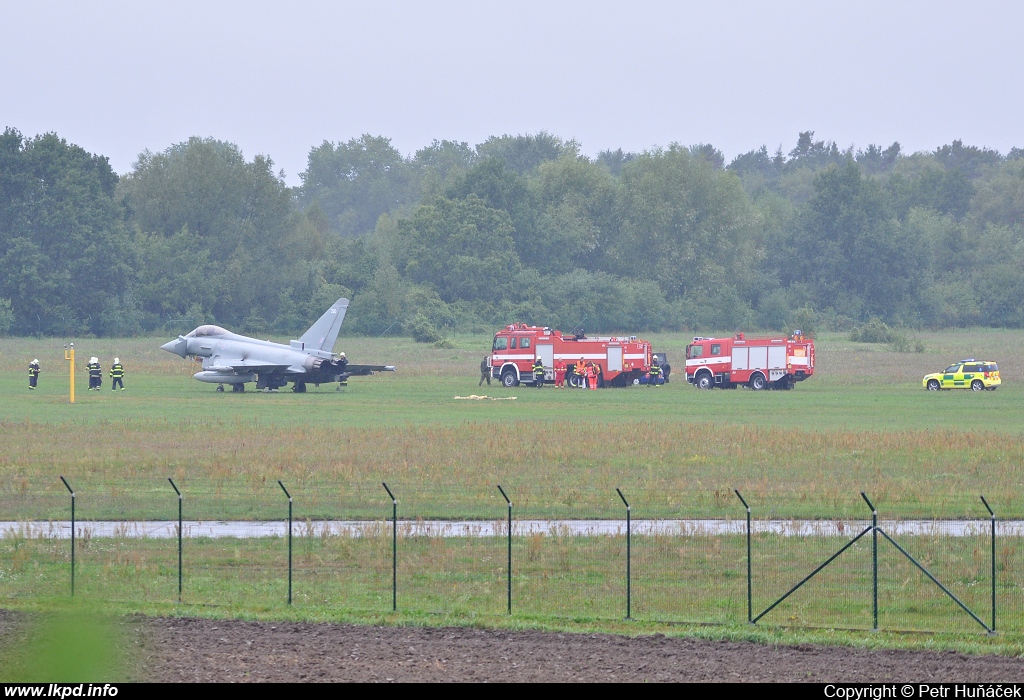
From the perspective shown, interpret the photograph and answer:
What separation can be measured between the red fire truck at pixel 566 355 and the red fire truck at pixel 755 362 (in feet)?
9.79

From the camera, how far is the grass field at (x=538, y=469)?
1480 cm

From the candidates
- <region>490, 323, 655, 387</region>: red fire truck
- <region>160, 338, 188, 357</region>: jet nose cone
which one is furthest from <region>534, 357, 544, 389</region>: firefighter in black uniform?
<region>160, 338, 188, 357</region>: jet nose cone

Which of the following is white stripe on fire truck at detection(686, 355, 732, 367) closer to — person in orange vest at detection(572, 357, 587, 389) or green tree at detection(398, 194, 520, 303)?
person in orange vest at detection(572, 357, 587, 389)

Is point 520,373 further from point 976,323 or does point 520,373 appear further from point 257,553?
point 976,323

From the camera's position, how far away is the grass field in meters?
14.8

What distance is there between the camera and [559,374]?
55.7 m

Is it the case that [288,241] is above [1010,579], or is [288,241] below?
above

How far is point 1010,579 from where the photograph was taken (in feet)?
48.9

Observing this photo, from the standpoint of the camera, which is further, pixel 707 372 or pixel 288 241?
pixel 288 241

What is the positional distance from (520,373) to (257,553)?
39.1 m

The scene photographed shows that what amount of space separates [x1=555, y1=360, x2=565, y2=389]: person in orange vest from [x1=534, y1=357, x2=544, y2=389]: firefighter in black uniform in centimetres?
73

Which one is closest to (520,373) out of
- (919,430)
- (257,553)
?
(919,430)

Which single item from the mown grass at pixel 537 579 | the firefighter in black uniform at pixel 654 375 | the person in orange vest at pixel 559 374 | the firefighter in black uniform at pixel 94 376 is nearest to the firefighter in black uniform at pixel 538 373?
the person in orange vest at pixel 559 374

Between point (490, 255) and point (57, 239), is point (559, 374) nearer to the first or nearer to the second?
point (490, 255)
